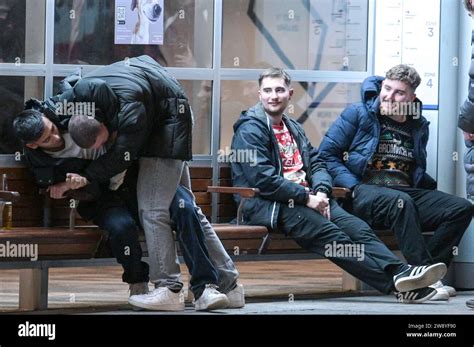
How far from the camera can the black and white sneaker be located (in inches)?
336

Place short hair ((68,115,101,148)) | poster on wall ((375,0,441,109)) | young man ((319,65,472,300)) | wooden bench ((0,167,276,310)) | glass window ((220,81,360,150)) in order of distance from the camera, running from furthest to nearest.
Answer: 1. poster on wall ((375,0,441,109))
2. glass window ((220,81,360,150))
3. young man ((319,65,472,300))
4. wooden bench ((0,167,276,310))
5. short hair ((68,115,101,148))

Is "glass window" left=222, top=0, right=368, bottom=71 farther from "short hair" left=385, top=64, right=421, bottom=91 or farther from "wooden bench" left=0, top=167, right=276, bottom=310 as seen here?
"wooden bench" left=0, top=167, right=276, bottom=310

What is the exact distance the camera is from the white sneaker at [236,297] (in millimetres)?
8234

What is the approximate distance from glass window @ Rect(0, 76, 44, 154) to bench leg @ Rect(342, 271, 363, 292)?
8.26 feet

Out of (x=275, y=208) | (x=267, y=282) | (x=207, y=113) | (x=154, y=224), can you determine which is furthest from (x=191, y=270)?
(x=267, y=282)

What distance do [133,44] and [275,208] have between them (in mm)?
1407

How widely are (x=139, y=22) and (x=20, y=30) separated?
31.0 inches

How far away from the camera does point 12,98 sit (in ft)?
28.7

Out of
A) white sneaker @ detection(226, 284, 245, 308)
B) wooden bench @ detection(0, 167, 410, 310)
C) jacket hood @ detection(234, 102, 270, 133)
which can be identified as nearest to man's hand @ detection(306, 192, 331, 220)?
wooden bench @ detection(0, 167, 410, 310)

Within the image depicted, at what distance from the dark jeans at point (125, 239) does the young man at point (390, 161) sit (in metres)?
Answer: 1.87

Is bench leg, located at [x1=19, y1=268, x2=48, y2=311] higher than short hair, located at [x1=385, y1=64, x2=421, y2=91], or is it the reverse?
short hair, located at [x1=385, y1=64, x2=421, y2=91]

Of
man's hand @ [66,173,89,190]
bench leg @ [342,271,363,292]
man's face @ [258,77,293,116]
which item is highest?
man's face @ [258,77,293,116]

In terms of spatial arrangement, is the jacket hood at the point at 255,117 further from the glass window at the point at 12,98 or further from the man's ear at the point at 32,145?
the man's ear at the point at 32,145
